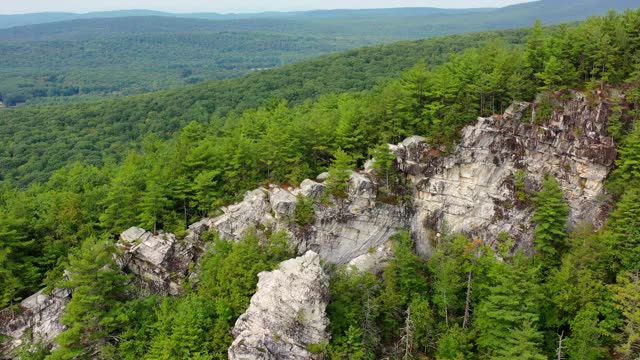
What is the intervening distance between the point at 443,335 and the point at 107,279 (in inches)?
843

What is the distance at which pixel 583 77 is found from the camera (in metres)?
37.4

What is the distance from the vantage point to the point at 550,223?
32594 mm

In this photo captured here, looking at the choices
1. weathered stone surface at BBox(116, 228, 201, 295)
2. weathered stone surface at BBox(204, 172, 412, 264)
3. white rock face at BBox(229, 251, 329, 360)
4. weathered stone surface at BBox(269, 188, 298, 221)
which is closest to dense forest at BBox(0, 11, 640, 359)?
weathered stone surface at BBox(116, 228, 201, 295)

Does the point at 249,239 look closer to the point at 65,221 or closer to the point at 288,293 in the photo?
the point at 288,293

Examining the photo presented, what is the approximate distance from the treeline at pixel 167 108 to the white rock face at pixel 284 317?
5438 cm

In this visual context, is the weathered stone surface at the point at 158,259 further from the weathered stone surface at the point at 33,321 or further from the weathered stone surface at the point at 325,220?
the weathered stone surface at the point at 33,321

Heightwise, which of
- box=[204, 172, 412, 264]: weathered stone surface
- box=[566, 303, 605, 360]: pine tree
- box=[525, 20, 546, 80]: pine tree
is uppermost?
box=[525, 20, 546, 80]: pine tree

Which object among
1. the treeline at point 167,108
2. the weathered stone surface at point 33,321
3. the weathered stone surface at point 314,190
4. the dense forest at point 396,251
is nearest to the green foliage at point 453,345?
the dense forest at point 396,251

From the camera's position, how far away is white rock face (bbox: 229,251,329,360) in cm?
2759

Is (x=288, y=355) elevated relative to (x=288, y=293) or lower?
lower

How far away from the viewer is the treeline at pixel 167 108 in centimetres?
8475

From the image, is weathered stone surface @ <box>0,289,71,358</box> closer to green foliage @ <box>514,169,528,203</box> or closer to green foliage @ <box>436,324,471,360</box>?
green foliage @ <box>436,324,471,360</box>

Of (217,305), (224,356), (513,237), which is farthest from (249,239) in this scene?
(513,237)

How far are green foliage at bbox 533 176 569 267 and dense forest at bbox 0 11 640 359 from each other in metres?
0.11
